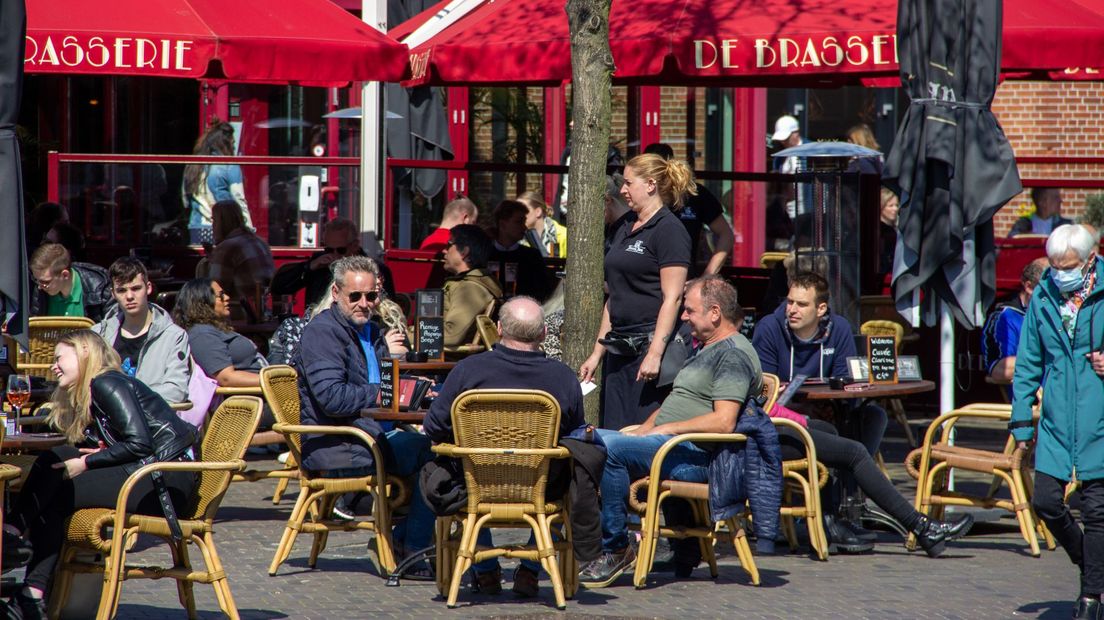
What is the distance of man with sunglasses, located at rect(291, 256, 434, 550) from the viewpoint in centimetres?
782

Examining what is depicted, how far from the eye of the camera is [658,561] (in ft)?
Result: 26.7

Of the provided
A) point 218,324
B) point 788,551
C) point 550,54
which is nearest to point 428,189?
point 550,54

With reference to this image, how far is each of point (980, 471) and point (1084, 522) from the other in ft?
5.92

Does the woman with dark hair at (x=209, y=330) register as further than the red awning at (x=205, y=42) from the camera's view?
No

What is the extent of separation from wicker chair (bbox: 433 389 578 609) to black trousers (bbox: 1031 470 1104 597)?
1927 millimetres

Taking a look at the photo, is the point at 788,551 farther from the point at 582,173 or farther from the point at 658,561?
the point at 582,173

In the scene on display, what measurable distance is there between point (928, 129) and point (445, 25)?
4612 mm

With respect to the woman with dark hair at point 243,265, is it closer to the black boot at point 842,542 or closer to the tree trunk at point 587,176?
the tree trunk at point 587,176

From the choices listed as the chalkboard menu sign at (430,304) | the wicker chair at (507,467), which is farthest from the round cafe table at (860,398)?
the chalkboard menu sign at (430,304)

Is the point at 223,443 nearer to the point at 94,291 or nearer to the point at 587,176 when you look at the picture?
the point at 587,176

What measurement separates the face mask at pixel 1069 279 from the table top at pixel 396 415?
272cm

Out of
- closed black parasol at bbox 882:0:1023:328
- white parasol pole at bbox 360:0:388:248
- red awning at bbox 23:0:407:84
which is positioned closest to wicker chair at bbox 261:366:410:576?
closed black parasol at bbox 882:0:1023:328

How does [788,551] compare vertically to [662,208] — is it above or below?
below

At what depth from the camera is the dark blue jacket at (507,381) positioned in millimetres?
7094
